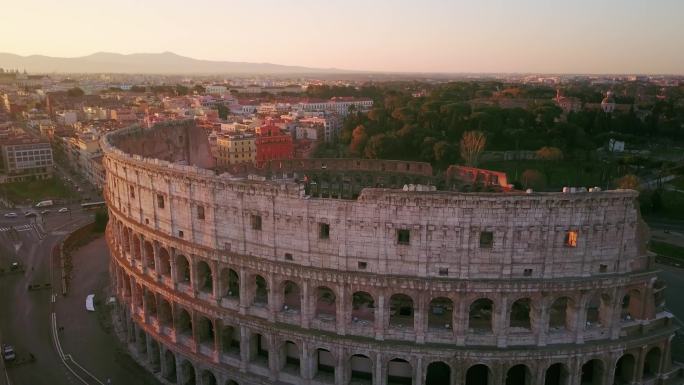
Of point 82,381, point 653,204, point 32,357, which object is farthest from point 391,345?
point 653,204

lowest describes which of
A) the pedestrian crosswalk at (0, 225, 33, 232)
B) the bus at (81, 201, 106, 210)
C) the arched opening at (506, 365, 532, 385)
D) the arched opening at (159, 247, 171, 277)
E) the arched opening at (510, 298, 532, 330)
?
the pedestrian crosswalk at (0, 225, 33, 232)

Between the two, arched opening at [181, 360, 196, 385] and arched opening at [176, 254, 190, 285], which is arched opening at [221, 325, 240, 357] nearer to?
arched opening at [181, 360, 196, 385]

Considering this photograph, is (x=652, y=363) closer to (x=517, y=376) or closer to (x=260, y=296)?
(x=517, y=376)

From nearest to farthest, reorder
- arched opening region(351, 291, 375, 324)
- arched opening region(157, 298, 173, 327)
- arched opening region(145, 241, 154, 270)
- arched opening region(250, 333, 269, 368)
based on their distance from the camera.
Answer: arched opening region(351, 291, 375, 324), arched opening region(250, 333, 269, 368), arched opening region(157, 298, 173, 327), arched opening region(145, 241, 154, 270)

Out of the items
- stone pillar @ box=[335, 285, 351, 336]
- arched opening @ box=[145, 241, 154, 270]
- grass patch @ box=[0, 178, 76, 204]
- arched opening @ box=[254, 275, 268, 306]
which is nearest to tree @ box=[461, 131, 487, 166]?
arched opening @ box=[254, 275, 268, 306]

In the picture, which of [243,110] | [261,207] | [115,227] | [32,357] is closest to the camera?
[261,207]

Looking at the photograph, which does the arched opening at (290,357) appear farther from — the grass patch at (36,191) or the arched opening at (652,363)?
the grass patch at (36,191)

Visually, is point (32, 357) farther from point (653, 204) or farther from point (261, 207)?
point (653, 204)
